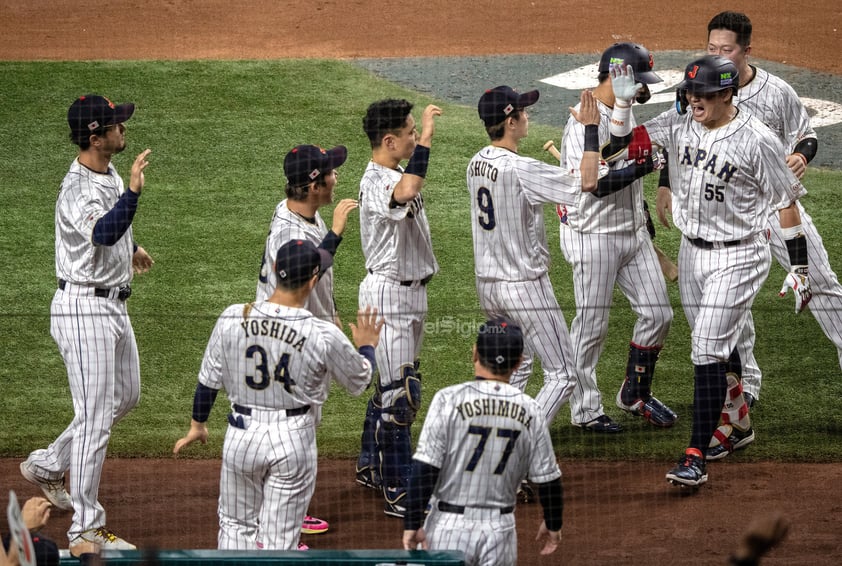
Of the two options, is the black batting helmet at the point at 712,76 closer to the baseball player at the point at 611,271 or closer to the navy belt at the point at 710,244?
the baseball player at the point at 611,271

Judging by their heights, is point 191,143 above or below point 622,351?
above

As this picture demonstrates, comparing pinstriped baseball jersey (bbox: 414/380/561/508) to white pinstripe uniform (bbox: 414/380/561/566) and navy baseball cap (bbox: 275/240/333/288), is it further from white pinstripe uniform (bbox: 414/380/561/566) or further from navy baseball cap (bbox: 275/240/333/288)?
navy baseball cap (bbox: 275/240/333/288)

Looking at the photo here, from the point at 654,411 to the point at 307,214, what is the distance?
8.16 ft

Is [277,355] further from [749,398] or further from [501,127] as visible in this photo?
[749,398]

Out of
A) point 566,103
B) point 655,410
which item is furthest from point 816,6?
point 655,410

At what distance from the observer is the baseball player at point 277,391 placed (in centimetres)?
511

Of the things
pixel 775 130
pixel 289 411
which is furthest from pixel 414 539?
pixel 775 130

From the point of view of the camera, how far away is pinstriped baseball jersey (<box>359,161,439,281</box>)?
635 centimetres

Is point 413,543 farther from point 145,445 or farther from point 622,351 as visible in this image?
point 622,351

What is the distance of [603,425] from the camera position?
722 cm

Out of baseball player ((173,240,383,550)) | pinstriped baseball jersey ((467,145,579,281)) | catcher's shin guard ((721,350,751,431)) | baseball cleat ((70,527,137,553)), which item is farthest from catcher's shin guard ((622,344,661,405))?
baseball cleat ((70,527,137,553))

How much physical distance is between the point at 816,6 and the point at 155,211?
359 inches

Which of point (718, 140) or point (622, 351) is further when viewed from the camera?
point (622, 351)

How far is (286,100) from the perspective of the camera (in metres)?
12.5
